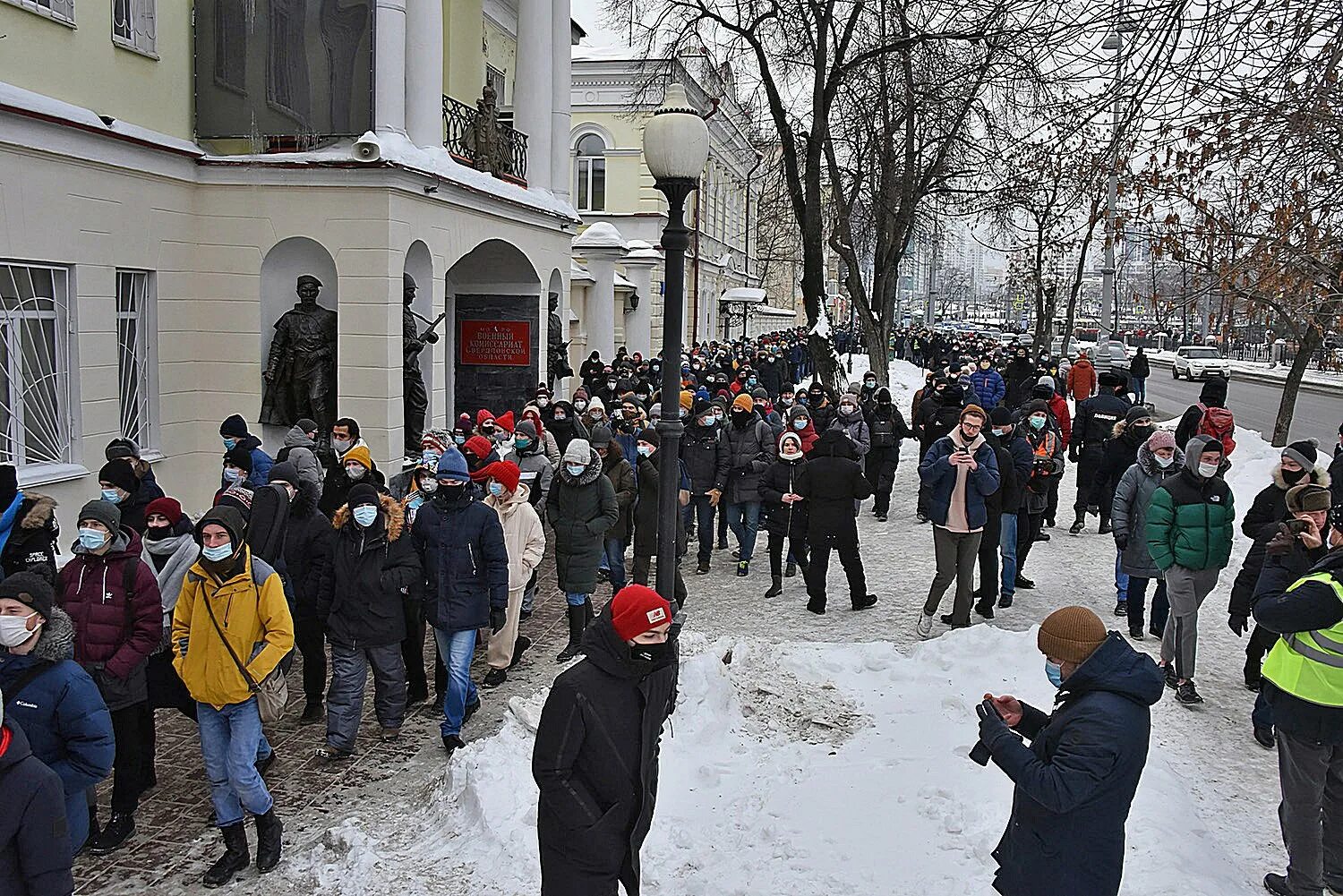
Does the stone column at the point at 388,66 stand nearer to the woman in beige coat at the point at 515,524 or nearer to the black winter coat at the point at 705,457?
the black winter coat at the point at 705,457

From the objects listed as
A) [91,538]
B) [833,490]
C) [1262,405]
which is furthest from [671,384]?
[1262,405]

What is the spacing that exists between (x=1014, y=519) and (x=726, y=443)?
326 cm

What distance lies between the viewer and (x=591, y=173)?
37.2 m

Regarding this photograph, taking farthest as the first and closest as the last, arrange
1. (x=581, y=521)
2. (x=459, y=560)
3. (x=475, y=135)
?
(x=475, y=135)
(x=581, y=521)
(x=459, y=560)

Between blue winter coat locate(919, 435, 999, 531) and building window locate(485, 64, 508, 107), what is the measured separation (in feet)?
45.6

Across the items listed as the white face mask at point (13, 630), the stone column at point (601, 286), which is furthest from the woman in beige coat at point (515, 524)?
the stone column at point (601, 286)

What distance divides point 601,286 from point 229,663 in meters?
21.6

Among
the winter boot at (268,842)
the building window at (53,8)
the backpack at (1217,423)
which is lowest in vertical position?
the winter boot at (268,842)

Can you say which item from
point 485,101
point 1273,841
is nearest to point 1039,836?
point 1273,841

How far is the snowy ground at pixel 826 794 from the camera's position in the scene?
5.29 m

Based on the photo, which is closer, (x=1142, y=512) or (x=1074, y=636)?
(x=1074, y=636)

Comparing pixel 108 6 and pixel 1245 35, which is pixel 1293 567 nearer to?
pixel 1245 35

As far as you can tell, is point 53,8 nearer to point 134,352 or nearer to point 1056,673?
point 134,352

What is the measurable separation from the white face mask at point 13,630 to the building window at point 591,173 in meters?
34.1
